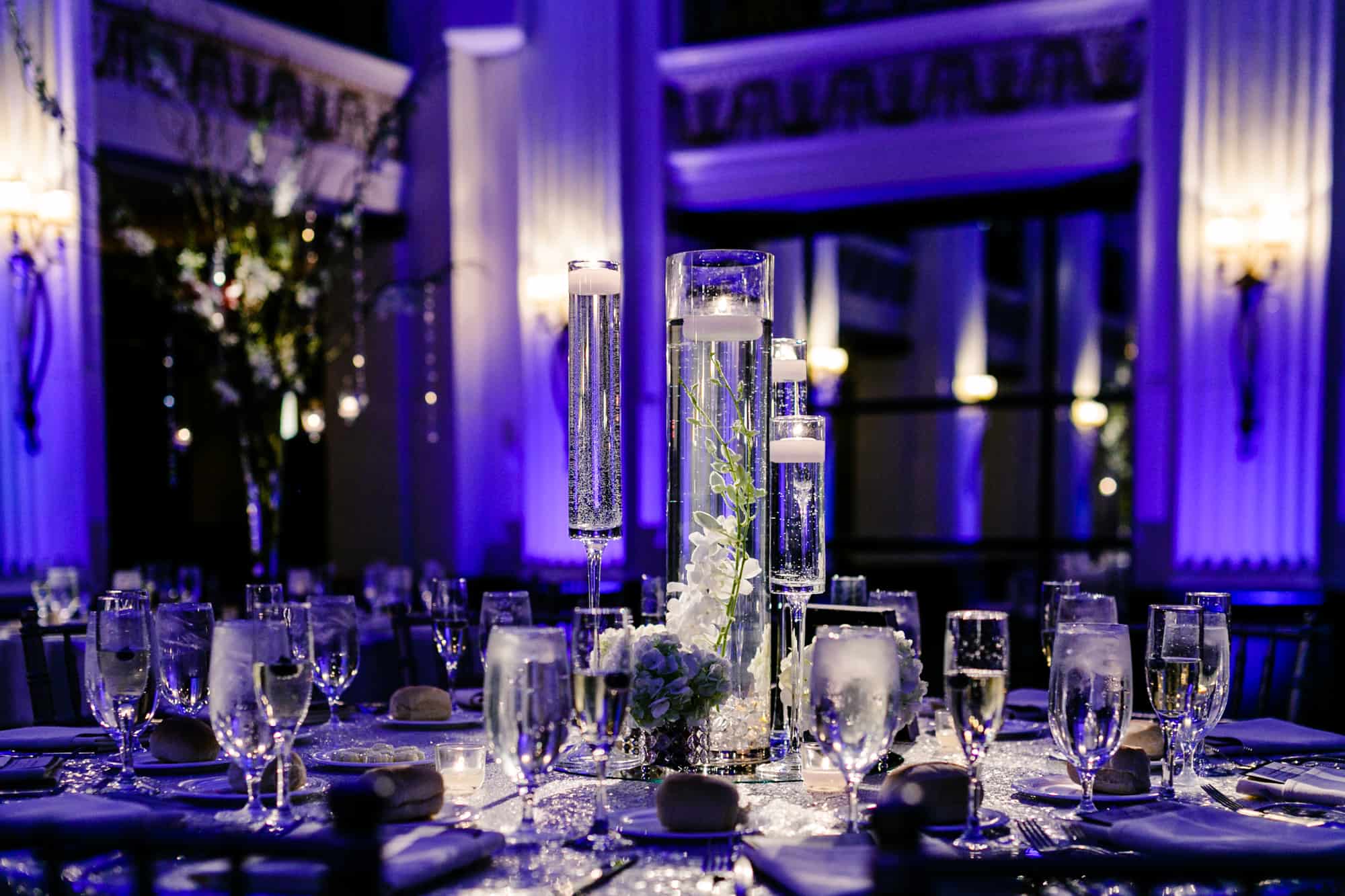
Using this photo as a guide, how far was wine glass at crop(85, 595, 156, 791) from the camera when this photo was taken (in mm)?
1613

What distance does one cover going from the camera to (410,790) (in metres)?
1.42

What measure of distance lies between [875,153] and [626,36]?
1639 millimetres

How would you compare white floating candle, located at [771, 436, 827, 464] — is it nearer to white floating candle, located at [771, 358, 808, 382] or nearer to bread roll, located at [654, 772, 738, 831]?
white floating candle, located at [771, 358, 808, 382]

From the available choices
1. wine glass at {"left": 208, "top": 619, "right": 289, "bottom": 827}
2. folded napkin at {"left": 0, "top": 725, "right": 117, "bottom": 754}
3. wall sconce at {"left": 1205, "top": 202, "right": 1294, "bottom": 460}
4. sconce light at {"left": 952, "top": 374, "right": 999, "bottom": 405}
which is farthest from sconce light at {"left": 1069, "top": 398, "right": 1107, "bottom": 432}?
wine glass at {"left": 208, "top": 619, "right": 289, "bottom": 827}

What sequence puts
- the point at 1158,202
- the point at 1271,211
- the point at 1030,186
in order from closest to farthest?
the point at 1271,211 → the point at 1158,202 → the point at 1030,186

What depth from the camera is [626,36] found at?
6938 mm

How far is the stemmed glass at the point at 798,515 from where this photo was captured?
1815mm

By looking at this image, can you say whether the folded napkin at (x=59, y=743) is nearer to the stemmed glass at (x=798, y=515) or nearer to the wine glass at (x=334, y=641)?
the wine glass at (x=334, y=641)

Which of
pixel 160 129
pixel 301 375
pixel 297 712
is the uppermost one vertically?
pixel 160 129

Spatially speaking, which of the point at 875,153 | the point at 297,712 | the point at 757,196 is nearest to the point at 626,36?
the point at 757,196

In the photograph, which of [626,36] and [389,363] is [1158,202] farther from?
[389,363]

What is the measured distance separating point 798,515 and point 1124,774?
588 mm

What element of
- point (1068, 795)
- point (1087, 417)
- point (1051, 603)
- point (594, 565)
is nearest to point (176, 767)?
point (594, 565)

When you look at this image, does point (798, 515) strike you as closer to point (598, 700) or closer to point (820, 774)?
A: point (820, 774)
